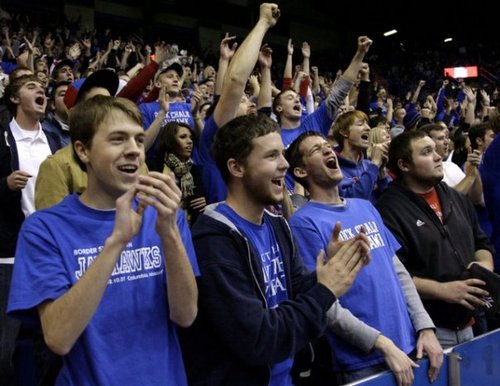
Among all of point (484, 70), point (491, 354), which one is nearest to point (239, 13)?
point (484, 70)

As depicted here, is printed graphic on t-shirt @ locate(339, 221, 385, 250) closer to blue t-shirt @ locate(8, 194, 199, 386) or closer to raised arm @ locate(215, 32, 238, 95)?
blue t-shirt @ locate(8, 194, 199, 386)

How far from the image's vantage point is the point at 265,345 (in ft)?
5.99

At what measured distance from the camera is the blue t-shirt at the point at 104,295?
5.25ft

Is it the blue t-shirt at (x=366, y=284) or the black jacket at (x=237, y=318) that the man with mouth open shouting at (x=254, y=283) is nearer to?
the black jacket at (x=237, y=318)

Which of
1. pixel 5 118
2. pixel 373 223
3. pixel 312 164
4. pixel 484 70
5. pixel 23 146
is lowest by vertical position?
pixel 373 223

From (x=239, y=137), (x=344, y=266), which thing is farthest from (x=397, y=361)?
(x=239, y=137)

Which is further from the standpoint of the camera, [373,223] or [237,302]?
[373,223]

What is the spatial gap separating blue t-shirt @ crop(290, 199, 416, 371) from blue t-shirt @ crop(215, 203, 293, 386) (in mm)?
390

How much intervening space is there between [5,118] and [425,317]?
2.57m

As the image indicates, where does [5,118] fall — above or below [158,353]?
above

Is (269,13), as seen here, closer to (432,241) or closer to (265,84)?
(265,84)

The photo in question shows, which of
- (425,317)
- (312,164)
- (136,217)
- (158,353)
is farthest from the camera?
(312,164)

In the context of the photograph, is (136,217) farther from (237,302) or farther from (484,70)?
(484,70)

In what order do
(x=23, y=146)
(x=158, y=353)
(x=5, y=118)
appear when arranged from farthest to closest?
(x=5, y=118)
(x=23, y=146)
(x=158, y=353)
